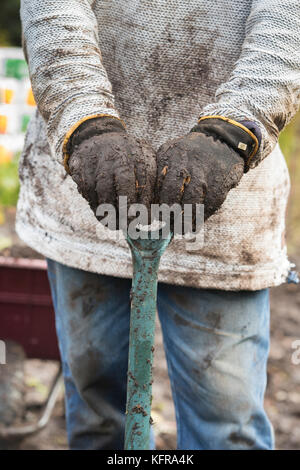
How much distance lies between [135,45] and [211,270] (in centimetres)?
66

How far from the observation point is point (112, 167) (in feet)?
4.27

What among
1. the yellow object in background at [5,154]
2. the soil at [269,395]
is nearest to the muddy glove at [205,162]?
the soil at [269,395]

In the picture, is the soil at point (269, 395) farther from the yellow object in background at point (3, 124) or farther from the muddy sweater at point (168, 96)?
the yellow object in background at point (3, 124)

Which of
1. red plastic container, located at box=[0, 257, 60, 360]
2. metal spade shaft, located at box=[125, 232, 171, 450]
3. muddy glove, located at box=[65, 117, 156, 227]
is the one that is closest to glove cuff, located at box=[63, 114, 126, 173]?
muddy glove, located at box=[65, 117, 156, 227]

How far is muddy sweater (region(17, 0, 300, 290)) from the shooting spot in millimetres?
1477

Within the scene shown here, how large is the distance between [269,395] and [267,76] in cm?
214

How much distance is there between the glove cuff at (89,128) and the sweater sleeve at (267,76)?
21 cm

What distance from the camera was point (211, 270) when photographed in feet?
5.74

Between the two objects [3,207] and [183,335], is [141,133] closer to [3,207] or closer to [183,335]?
[183,335]

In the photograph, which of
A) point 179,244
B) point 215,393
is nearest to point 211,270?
point 179,244

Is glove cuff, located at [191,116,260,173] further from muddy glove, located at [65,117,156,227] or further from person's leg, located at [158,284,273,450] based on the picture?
person's leg, located at [158,284,273,450]

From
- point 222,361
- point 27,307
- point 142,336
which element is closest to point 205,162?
point 142,336

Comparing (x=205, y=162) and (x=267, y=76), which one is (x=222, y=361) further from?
(x=267, y=76)
